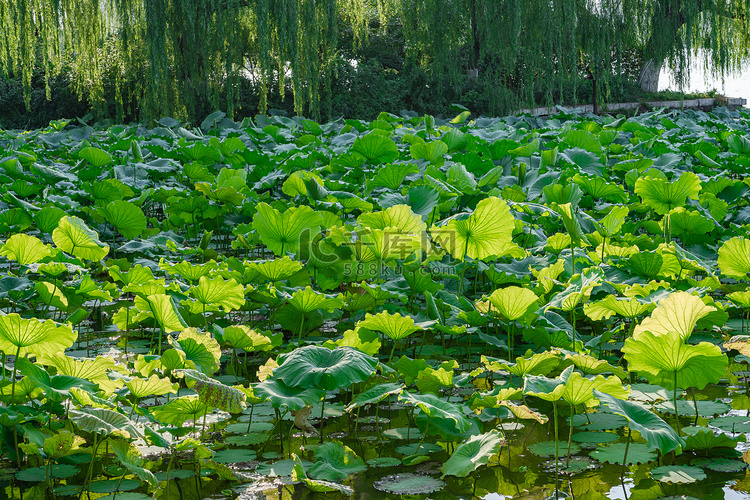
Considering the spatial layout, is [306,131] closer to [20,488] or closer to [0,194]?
[0,194]

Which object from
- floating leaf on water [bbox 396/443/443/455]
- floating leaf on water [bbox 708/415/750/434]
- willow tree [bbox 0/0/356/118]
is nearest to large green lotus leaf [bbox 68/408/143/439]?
floating leaf on water [bbox 396/443/443/455]

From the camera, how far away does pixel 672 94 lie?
593 inches

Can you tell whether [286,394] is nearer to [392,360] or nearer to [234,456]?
[234,456]

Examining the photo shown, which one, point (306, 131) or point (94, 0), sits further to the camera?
point (94, 0)

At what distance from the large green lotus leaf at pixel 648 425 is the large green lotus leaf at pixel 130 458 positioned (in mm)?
839

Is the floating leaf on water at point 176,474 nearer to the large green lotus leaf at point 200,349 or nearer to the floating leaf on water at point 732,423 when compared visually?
the large green lotus leaf at point 200,349

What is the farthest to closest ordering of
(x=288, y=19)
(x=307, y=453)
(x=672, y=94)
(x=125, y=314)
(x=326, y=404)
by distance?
(x=672, y=94), (x=288, y=19), (x=125, y=314), (x=326, y=404), (x=307, y=453)

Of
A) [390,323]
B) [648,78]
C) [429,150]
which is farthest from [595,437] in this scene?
[648,78]

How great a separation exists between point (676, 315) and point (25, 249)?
1.92 metres

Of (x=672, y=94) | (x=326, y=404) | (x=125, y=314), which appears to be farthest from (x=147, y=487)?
(x=672, y=94)

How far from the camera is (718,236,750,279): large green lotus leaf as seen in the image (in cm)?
186

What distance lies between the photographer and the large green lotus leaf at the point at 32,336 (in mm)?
1274

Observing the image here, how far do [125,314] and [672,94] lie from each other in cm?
1573

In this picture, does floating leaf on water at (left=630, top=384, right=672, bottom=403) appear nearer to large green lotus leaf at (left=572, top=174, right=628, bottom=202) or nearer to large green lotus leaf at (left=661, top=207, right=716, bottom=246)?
large green lotus leaf at (left=661, top=207, right=716, bottom=246)
